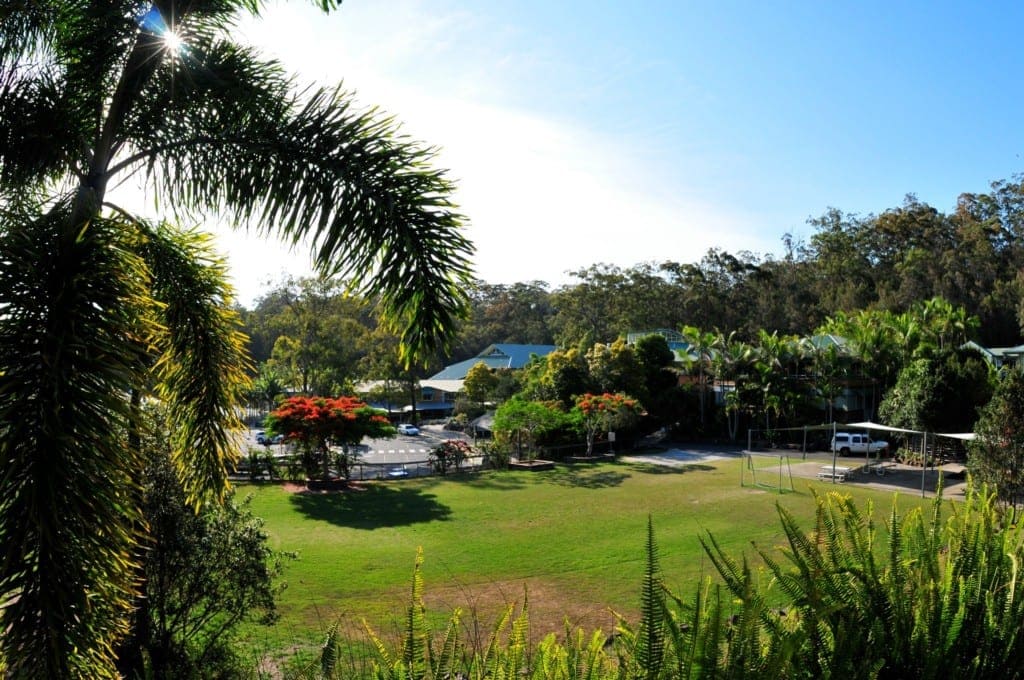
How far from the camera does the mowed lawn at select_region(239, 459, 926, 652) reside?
1141 centimetres

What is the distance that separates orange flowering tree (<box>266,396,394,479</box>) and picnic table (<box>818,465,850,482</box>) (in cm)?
1517

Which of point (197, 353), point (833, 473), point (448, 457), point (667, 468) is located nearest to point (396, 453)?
point (448, 457)

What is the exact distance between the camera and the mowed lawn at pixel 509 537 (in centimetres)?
1141

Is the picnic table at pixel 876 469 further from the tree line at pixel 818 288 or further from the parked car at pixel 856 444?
the tree line at pixel 818 288

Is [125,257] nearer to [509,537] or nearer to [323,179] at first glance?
[323,179]

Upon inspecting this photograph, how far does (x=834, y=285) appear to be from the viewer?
57.9 meters

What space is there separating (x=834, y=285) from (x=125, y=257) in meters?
61.9

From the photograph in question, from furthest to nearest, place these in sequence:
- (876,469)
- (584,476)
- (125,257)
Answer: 1. (584,476)
2. (876,469)
3. (125,257)

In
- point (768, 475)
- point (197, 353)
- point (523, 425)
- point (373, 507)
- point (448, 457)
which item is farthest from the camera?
point (523, 425)

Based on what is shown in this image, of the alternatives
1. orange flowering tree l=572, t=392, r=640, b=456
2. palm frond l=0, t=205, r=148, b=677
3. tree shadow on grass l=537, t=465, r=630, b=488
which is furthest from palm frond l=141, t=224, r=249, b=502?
orange flowering tree l=572, t=392, r=640, b=456

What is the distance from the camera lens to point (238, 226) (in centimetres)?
436

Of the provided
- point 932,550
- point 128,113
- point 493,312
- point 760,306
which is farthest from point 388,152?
point 493,312

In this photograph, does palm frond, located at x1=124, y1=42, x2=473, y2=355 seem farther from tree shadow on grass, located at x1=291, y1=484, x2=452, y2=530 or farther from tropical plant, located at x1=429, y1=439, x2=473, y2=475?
tropical plant, located at x1=429, y1=439, x2=473, y2=475

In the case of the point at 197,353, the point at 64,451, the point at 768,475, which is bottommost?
the point at 768,475
